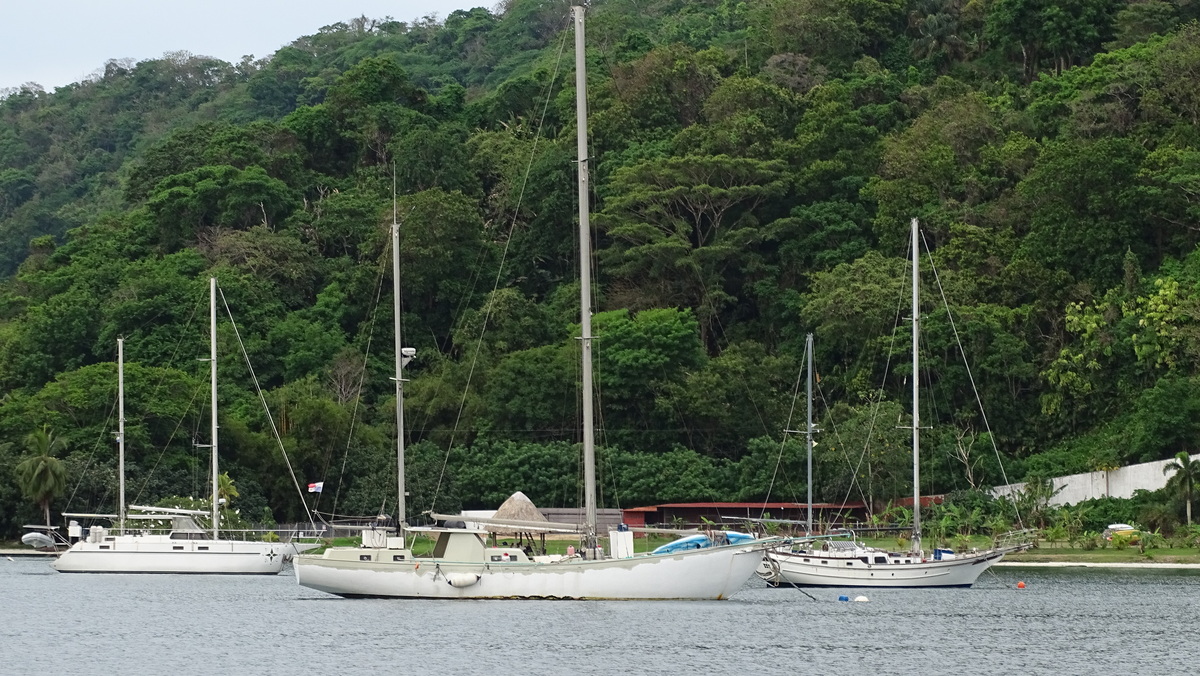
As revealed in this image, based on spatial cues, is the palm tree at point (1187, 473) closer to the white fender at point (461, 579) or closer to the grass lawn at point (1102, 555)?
the grass lawn at point (1102, 555)

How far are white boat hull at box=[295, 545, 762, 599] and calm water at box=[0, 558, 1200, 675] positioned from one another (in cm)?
61

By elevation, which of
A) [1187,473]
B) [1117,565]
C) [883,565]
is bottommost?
[1117,565]

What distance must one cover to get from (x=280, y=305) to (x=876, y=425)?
32.0m

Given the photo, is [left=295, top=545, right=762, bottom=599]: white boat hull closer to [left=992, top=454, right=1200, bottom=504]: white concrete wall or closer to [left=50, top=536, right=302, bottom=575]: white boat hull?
[left=50, top=536, right=302, bottom=575]: white boat hull

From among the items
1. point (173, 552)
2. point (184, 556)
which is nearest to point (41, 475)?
point (173, 552)

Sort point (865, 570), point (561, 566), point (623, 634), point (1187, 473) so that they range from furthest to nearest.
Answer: point (1187, 473)
point (865, 570)
point (561, 566)
point (623, 634)

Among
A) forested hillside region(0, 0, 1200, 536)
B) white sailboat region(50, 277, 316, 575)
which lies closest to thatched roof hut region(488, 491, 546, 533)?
forested hillside region(0, 0, 1200, 536)

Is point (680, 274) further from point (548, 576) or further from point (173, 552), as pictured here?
point (548, 576)

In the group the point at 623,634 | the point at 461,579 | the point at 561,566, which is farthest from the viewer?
the point at 461,579

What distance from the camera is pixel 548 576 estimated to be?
130 feet

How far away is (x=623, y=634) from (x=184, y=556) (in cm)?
2568

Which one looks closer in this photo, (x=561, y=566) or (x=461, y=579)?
(x=561, y=566)

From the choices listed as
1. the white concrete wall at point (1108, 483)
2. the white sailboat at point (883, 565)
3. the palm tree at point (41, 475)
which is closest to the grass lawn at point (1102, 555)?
the white concrete wall at point (1108, 483)

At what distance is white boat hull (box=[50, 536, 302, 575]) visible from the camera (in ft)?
192
